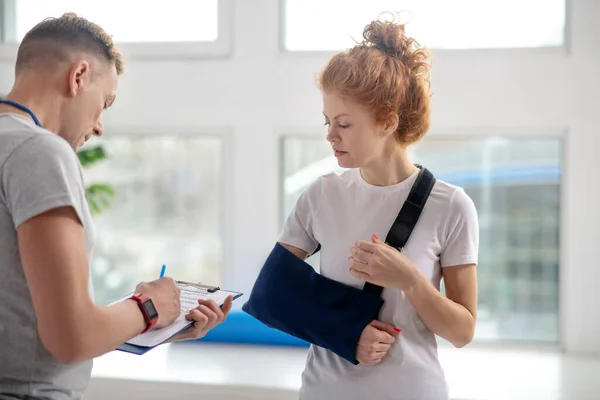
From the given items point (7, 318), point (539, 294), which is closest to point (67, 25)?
point (7, 318)

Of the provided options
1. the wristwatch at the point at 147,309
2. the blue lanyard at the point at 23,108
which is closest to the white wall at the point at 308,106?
the wristwatch at the point at 147,309

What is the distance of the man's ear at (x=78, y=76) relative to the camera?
1.18m

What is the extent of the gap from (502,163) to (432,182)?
4.60 feet

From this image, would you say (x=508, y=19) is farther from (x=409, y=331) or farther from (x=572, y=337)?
(x=409, y=331)

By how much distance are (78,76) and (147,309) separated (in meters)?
0.42

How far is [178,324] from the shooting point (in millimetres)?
1401

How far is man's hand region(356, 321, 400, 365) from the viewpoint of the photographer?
58.2 inches

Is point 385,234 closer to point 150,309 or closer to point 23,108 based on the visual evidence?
point 150,309

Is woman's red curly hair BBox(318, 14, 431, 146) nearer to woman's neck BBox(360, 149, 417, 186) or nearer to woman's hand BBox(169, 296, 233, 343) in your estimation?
woman's neck BBox(360, 149, 417, 186)

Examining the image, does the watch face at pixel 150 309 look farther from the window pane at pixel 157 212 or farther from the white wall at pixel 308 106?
the window pane at pixel 157 212

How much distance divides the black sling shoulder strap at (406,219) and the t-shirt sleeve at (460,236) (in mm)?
68

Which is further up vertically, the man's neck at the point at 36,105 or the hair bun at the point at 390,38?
the hair bun at the point at 390,38

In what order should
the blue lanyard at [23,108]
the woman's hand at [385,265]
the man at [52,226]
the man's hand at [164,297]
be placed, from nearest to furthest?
the man at [52,226], the blue lanyard at [23,108], the man's hand at [164,297], the woman's hand at [385,265]

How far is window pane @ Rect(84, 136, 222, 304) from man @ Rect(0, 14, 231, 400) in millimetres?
1809
